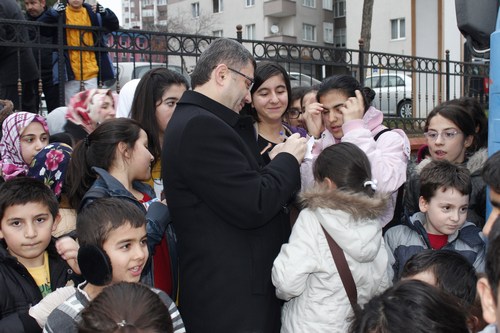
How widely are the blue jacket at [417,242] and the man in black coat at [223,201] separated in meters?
0.86

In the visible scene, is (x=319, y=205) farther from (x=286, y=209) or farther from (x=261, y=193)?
(x=261, y=193)

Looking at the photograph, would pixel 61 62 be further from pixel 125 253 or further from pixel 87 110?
pixel 125 253

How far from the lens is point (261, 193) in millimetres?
2385

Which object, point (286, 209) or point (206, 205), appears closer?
point (206, 205)

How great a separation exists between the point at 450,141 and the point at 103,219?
238 cm

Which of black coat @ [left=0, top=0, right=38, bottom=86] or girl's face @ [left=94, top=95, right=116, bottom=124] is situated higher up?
black coat @ [left=0, top=0, right=38, bottom=86]

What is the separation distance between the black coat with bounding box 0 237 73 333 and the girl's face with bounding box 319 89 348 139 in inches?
70.6

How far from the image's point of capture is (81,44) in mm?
5809

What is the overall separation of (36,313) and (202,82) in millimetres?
1276

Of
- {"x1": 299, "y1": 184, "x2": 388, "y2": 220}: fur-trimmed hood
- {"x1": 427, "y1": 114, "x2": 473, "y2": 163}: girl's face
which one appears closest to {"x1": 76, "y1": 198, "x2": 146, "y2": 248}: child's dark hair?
{"x1": 299, "y1": 184, "x2": 388, "y2": 220}: fur-trimmed hood

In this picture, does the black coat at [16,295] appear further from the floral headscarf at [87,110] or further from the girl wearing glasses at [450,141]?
the girl wearing glasses at [450,141]

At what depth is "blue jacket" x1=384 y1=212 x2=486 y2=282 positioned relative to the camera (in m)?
3.15

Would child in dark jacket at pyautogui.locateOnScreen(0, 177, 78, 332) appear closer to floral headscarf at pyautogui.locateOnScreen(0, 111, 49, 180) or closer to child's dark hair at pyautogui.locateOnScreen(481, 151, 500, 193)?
floral headscarf at pyautogui.locateOnScreen(0, 111, 49, 180)

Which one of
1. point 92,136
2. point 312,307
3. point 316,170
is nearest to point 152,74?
point 92,136
